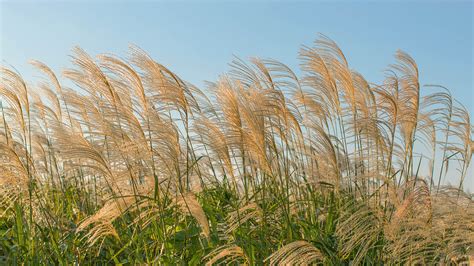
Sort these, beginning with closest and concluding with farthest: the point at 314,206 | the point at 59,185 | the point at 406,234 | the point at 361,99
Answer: the point at 406,234 → the point at 314,206 → the point at 361,99 → the point at 59,185

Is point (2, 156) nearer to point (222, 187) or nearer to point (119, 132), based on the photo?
point (119, 132)

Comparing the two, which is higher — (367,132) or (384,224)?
(367,132)

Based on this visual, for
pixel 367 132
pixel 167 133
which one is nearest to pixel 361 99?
pixel 367 132

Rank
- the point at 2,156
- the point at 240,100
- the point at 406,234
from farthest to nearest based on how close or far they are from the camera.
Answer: the point at 2,156
the point at 240,100
the point at 406,234

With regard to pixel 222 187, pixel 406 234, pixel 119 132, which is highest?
pixel 119 132

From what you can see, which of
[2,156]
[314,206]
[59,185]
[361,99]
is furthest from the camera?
[59,185]

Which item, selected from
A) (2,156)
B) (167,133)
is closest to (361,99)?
(167,133)

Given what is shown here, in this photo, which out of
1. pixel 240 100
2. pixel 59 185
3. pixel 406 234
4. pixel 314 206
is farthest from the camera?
pixel 59 185

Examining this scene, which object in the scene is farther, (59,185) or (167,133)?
(59,185)

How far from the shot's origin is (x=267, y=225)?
3.97 metres

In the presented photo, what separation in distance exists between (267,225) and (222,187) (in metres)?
1.24

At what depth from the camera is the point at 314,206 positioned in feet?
13.7

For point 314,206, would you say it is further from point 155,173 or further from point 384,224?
point 155,173

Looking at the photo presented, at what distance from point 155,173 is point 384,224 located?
1401mm
